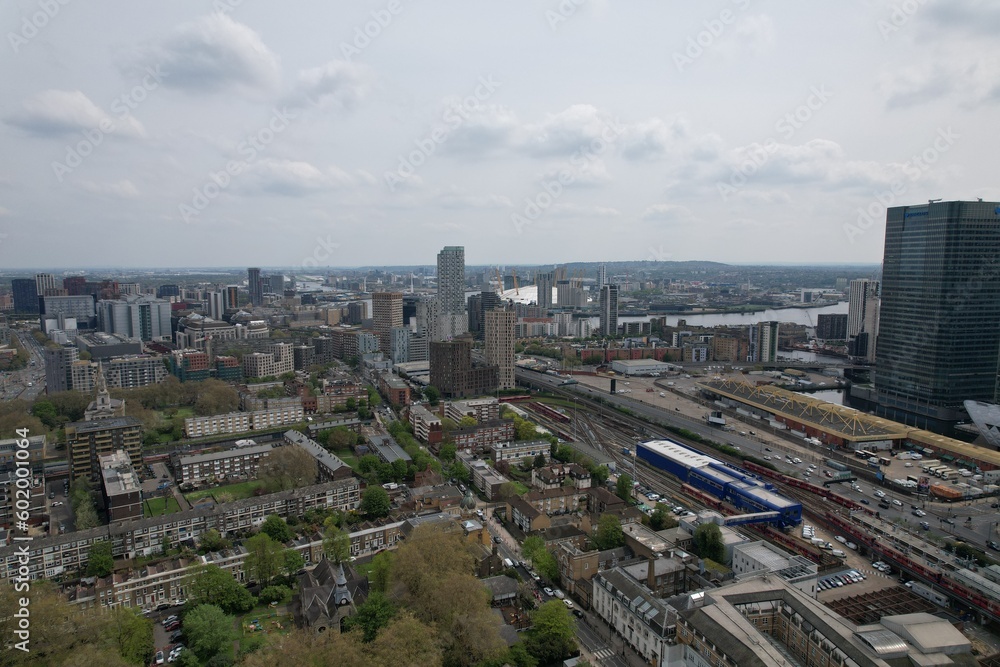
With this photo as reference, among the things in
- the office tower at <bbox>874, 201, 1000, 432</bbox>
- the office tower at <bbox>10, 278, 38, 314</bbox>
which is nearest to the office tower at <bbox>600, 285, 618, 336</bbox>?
the office tower at <bbox>874, 201, 1000, 432</bbox>

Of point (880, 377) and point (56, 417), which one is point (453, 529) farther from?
point (880, 377)

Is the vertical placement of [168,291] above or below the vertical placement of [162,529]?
above

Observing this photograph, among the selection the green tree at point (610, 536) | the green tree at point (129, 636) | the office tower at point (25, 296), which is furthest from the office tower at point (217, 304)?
Answer: the green tree at point (610, 536)

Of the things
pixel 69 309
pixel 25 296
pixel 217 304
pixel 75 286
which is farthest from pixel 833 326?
pixel 25 296

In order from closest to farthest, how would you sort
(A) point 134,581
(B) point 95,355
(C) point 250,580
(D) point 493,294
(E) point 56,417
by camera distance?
(A) point 134,581
(C) point 250,580
(E) point 56,417
(B) point 95,355
(D) point 493,294

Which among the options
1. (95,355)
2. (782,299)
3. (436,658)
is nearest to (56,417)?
(95,355)

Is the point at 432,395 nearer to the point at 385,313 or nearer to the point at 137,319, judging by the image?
the point at 385,313

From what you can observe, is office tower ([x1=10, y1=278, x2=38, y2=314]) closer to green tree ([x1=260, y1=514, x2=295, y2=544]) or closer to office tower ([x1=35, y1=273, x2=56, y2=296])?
office tower ([x1=35, y1=273, x2=56, y2=296])
